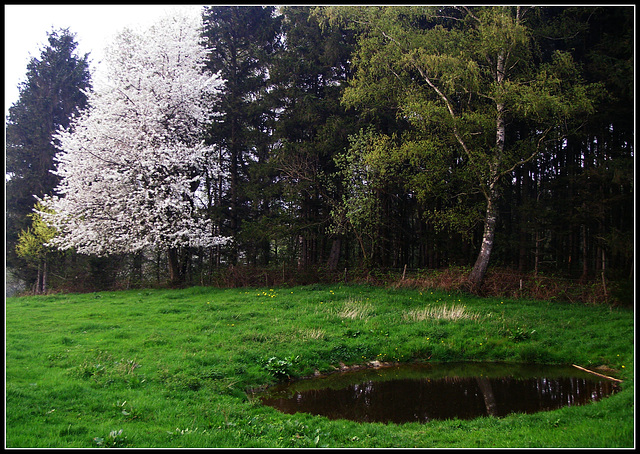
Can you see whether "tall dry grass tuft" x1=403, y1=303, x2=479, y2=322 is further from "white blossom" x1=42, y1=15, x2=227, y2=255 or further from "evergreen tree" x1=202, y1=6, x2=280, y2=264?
"evergreen tree" x1=202, y1=6, x2=280, y2=264

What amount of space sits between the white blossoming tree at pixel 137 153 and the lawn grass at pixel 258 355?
372 centimetres

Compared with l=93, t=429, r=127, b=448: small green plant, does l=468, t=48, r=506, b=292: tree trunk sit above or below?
above

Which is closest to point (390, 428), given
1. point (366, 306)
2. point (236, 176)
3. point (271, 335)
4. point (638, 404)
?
point (638, 404)

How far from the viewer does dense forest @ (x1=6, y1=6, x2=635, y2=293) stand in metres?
17.2

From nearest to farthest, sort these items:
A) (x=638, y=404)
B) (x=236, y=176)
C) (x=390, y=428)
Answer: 1. (x=638, y=404)
2. (x=390, y=428)
3. (x=236, y=176)

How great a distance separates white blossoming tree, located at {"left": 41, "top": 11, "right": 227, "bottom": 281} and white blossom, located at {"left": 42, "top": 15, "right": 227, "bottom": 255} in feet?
0.16

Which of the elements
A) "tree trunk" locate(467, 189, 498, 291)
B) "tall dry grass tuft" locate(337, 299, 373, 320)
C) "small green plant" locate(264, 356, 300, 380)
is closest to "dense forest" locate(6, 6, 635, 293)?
"tree trunk" locate(467, 189, 498, 291)

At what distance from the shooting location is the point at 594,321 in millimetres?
12789

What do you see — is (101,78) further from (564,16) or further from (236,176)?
(564,16)

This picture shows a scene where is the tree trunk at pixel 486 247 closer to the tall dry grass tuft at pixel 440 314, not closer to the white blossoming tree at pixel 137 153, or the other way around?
the tall dry grass tuft at pixel 440 314

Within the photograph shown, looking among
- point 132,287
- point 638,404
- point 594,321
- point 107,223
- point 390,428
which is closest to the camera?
point 638,404

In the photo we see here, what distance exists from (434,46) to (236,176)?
13924 mm

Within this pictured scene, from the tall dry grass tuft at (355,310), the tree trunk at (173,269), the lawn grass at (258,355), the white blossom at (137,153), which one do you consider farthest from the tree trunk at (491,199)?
the tree trunk at (173,269)

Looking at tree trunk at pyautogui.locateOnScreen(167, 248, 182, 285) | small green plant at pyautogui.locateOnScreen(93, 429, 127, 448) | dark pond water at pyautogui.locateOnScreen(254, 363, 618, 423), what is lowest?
dark pond water at pyautogui.locateOnScreen(254, 363, 618, 423)
